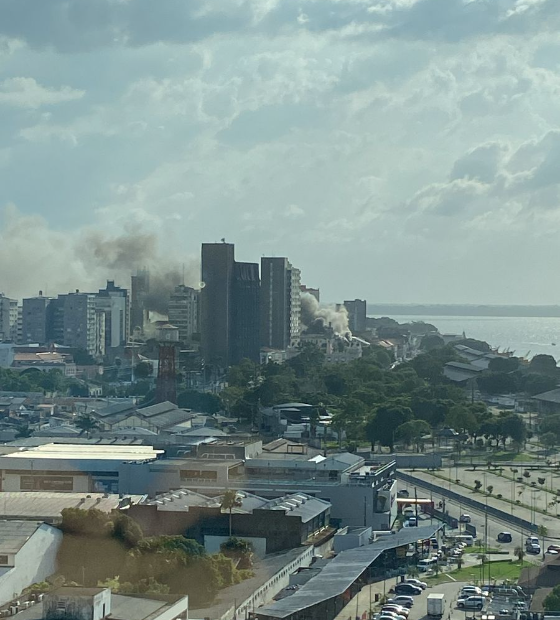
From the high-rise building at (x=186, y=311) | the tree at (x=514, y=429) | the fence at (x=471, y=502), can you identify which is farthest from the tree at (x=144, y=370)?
the fence at (x=471, y=502)

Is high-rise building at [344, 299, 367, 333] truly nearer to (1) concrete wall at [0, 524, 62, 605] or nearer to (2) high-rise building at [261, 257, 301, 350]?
(2) high-rise building at [261, 257, 301, 350]

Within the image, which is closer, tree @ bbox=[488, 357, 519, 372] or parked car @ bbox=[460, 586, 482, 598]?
parked car @ bbox=[460, 586, 482, 598]

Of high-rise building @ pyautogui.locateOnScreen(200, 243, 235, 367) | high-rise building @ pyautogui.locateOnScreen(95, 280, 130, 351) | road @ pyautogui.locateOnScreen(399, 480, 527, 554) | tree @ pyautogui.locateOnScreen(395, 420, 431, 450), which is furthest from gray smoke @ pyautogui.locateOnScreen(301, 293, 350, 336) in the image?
road @ pyautogui.locateOnScreen(399, 480, 527, 554)

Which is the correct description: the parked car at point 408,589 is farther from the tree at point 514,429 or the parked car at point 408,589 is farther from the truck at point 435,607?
the tree at point 514,429

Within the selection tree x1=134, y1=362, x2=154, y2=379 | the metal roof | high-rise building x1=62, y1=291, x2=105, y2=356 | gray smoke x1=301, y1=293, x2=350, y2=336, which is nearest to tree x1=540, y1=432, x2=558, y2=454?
the metal roof


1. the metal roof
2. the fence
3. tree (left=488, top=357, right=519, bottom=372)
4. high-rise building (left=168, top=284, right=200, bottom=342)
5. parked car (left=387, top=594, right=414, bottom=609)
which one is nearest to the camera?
the metal roof

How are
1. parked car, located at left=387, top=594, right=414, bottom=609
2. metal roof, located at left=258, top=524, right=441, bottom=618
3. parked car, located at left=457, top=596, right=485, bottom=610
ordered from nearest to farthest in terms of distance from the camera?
metal roof, located at left=258, top=524, right=441, bottom=618 → parked car, located at left=457, top=596, right=485, bottom=610 → parked car, located at left=387, top=594, right=414, bottom=609

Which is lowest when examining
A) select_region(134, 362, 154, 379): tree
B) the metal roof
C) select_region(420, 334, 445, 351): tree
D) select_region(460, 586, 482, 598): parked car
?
select_region(460, 586, 482, 598): parked car

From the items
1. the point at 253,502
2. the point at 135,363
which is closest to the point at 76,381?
the point at 135,363

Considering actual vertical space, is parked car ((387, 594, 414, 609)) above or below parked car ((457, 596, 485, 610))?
below
